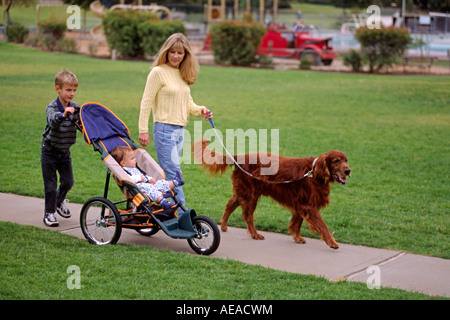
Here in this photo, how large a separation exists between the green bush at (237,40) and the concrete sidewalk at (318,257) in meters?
22.2

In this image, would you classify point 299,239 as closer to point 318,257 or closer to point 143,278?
point 318,257

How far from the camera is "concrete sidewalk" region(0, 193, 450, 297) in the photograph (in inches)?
224

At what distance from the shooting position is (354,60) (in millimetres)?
27281

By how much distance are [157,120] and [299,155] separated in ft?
16.6

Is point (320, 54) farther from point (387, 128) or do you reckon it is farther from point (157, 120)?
point (157, 120)

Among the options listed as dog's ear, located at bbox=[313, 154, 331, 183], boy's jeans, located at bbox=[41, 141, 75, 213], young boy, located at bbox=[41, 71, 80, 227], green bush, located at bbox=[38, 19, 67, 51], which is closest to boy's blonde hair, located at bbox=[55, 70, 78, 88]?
young boy, located at bbox=[41, 71, 80, 227]

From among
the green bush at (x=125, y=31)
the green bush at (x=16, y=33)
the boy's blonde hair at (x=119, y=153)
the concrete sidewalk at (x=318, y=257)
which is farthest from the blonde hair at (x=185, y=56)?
the green bush at (x=16, y=33)

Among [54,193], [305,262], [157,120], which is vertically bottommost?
[305,262]

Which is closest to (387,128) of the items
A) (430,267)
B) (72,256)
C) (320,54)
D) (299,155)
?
(299,155)

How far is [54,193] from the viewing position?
7137 millimetres

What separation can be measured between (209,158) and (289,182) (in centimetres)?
103

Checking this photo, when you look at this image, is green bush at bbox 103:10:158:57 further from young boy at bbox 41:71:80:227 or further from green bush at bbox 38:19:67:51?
young boy at bbox 41:71:80:227

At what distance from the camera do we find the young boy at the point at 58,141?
6.82m
